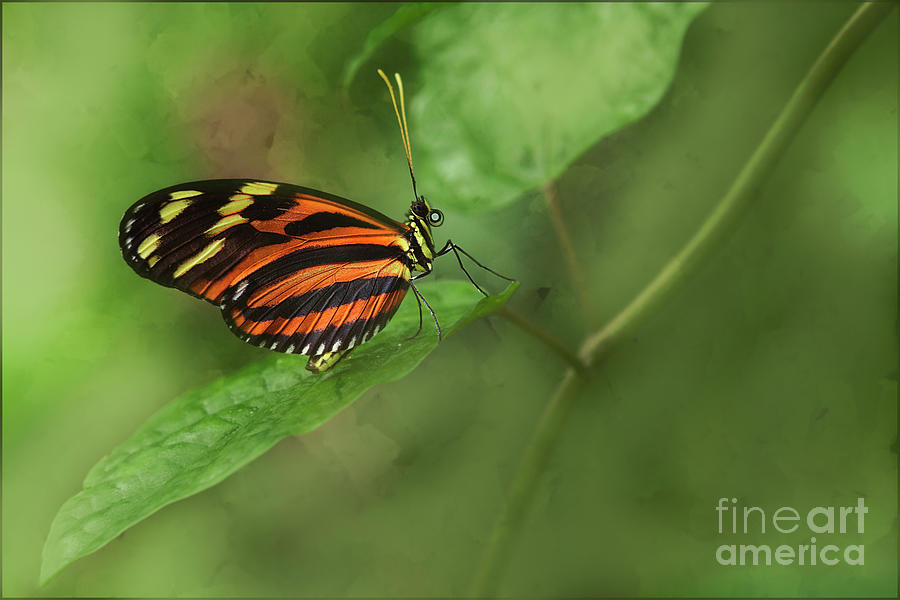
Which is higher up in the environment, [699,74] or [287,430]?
[699,74]

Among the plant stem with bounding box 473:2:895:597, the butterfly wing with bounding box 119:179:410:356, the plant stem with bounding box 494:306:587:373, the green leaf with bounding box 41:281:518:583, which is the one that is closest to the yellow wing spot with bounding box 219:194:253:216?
the butterfly wing with bounding box 119:179:410:356

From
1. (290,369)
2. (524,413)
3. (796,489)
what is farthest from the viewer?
(524,413)

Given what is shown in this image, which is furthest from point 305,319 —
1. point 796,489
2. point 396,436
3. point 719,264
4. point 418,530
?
point 796,489

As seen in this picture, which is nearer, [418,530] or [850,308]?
[850,308]

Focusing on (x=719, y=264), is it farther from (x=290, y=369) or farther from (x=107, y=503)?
(x=107, y=503)

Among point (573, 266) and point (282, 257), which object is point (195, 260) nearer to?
point (282, 257)

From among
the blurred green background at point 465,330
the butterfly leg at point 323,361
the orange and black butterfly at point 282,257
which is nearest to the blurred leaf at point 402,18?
the orange and black butterfly at point 282,257

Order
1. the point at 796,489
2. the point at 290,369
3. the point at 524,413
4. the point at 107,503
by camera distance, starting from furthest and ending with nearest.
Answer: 1. the point at 524,413
2. the point at 796,489
3. the point at 290,369
4. the point at 107,503
